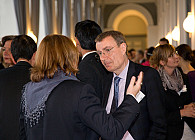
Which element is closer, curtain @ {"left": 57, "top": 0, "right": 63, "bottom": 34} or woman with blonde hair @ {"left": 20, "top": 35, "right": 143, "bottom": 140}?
woman with blonde hair @ {"left": 20, "top": 35, "right": 143, "bottom": 140}

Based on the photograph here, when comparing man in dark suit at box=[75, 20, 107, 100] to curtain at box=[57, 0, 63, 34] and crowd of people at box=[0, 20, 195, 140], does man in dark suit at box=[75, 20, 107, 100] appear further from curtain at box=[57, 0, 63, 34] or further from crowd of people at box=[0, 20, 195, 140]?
curtain at box=[57, 0, 63, 34]

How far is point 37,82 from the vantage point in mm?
1853

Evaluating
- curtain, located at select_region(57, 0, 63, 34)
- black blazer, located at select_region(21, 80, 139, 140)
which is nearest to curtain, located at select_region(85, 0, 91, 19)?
curtain, located at select_region(57, 0, 63, 34)

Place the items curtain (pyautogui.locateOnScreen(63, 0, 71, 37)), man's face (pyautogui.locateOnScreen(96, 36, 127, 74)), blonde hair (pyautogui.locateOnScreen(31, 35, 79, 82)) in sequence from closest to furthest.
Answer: blonde hair (pyautogui.locateOnScreen(31, 35, 79, 82)), man's face (pyautogui.locateOnScreen(96, 36, 127, 74)), curtain (pyautogui.locateOnScreen(63, 0, 71, 37))

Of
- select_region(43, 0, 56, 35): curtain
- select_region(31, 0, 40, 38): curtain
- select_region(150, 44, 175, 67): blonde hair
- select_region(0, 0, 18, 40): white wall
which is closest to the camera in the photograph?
select_region(150, 44, 175, 67): blonde hair

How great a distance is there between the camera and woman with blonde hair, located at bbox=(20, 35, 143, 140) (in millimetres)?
1705

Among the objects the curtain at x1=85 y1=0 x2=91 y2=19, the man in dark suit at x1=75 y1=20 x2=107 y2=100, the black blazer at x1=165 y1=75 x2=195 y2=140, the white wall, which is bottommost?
the black blazer at x1=165 y1=75 x2=195 y2=140

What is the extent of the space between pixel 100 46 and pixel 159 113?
74cm

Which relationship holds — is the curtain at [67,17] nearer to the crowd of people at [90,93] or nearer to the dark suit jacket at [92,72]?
the crowd of people at [90,93]

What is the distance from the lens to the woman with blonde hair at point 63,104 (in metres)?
1.71

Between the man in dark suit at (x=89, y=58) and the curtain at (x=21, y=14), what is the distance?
4.44m

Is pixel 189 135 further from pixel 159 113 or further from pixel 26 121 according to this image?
pixel 26 121

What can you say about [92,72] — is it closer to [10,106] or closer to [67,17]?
[10,106]

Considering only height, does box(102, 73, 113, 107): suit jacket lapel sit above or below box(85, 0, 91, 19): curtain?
below
